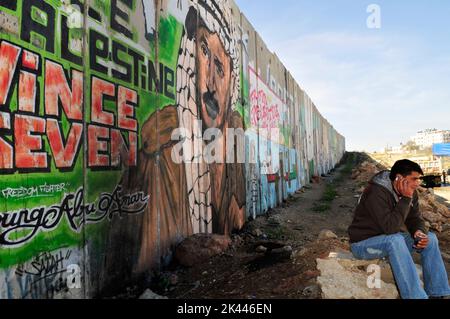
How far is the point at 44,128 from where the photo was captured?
2648 mm

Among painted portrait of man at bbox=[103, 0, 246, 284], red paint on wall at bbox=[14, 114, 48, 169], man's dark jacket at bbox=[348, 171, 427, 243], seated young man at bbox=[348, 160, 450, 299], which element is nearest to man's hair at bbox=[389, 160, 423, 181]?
seated young man at bbox=[348, 160, 450, 299]

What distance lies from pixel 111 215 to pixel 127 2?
7.37 feet

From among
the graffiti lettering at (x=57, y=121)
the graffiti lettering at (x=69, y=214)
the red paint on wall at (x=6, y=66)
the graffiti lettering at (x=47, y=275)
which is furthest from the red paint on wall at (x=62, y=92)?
the graffiti lettering at (x=47, y=275)

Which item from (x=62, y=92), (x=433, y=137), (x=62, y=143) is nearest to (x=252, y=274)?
(x=62, y=143)

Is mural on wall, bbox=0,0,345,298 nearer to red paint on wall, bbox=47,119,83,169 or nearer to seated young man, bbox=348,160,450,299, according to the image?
red paint on wall, bbox=47,119,83,169

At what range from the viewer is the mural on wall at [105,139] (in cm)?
244

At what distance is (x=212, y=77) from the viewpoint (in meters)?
6.05

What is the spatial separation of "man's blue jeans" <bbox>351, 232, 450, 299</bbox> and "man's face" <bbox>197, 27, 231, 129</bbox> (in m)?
3.35

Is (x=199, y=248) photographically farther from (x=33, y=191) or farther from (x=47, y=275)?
(x=33, y=191)

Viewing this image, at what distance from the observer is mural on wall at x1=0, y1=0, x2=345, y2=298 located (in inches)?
96.0

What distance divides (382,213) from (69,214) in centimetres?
263

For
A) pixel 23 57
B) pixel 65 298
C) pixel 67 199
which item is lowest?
pixel 65 298

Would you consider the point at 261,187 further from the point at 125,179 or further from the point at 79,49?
the point at 79,49

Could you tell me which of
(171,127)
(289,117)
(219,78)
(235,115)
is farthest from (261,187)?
(289,117)
